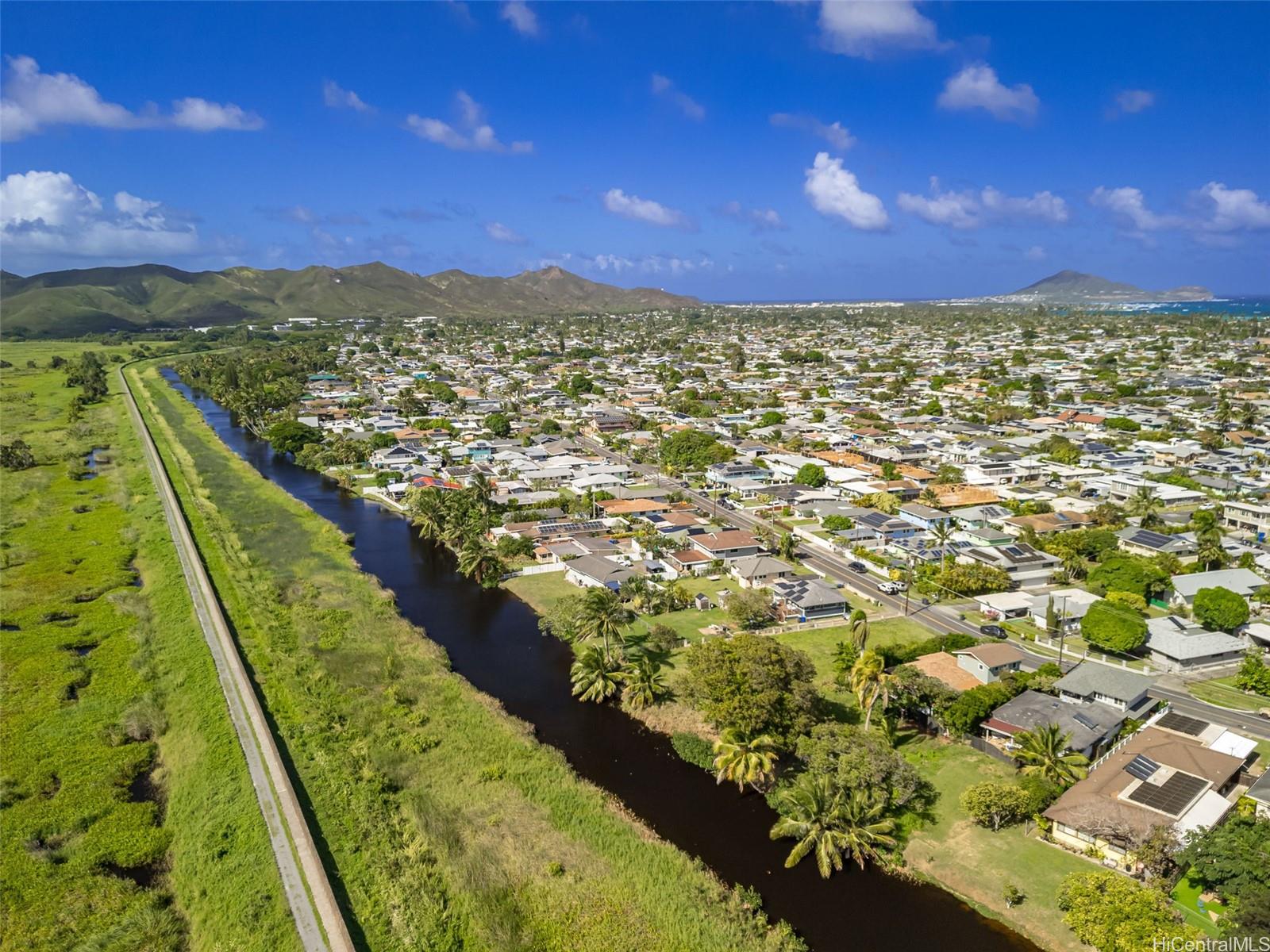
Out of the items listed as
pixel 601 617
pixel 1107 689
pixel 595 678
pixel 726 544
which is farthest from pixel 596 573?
pixel 1107 689

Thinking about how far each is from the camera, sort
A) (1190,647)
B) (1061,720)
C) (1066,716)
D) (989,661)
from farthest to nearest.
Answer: (1190,647), (989,661), (1066,716), (1061,720)

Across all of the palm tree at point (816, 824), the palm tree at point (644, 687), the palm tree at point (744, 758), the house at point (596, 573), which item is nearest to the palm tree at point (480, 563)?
the house at point (596, 573)

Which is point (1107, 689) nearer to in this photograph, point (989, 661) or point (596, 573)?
point (989, 661)

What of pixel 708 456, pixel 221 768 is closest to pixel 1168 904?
pixel 221 768

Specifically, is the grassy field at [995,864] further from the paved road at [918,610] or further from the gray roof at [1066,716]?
the paved road at [918,610]

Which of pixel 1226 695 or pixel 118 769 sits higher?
pixel 1226 695

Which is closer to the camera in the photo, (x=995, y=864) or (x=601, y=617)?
(x=995, y=864)
